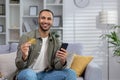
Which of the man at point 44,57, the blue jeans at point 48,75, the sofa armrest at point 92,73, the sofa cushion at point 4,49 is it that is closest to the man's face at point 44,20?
the man at point 44,57

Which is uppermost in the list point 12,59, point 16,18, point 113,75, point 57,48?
point 16,18

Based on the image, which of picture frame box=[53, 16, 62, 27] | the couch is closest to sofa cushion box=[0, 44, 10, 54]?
the couch

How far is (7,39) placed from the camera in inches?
175

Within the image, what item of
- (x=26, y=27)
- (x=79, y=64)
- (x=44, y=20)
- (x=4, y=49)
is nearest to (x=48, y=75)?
(x=44, y=20)

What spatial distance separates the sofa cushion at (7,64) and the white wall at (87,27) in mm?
1694

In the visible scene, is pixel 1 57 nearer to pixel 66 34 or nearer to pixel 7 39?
pixel 7 39

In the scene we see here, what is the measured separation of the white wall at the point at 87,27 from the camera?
469 cm

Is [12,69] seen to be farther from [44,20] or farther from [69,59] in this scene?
[44,20]

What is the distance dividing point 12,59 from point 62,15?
1.73 metres

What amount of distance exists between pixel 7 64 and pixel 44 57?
742 mm

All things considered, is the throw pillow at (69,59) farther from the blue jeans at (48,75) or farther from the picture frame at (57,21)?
the picture frame at (57,21)

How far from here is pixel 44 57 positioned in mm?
2590

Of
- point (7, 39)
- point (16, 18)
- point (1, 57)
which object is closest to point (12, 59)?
point (1, 57)

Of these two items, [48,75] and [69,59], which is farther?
[69,59]
